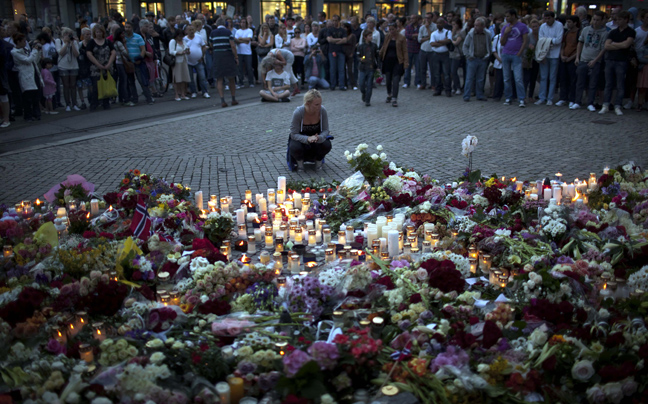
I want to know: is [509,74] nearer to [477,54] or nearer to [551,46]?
[477,54]

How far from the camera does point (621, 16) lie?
37.9 ft

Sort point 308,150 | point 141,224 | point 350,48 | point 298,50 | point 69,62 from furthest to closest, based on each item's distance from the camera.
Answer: point 298,50, point 350,48, point 69,62, point 308,150, point 141,224

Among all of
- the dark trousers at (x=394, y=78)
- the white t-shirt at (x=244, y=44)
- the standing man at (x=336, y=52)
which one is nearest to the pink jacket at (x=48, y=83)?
the white t-shirt at (x=244, y=44)

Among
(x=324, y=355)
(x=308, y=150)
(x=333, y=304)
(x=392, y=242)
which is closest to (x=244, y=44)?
(x=308, y=150)

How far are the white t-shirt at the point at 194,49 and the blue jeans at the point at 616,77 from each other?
31.5 feet

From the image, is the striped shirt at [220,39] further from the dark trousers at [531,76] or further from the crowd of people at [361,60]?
the dark trousers at [531,76]

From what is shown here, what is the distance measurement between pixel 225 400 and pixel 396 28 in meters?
11.3

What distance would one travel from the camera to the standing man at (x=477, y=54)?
542 inches

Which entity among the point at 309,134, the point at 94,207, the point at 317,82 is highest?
the point at 317,82

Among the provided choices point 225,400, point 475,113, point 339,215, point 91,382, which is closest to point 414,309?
point 225,400

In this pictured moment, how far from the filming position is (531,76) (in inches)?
548

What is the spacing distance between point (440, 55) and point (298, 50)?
4.29 m

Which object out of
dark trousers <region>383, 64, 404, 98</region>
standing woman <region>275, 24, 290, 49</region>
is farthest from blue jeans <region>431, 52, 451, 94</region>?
standing woman <region>275, 24, 290, 49</region>

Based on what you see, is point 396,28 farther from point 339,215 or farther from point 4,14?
point 4,14
